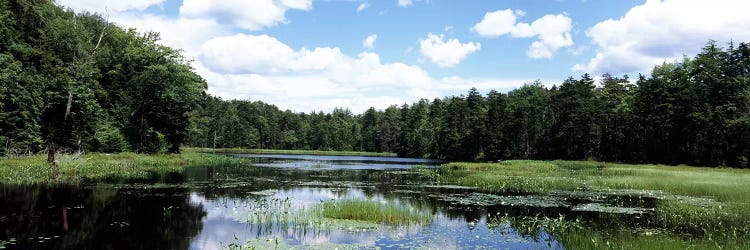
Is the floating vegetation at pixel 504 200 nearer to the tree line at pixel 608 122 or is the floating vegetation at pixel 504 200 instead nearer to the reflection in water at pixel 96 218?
the reflection in water at pixel 96 218

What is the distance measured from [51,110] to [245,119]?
133 metres

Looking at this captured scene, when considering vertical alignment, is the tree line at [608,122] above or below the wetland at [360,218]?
above

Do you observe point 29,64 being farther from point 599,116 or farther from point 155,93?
point 599,116

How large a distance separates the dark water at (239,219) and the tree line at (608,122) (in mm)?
54219

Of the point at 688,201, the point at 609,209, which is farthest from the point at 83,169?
the point at 688,201

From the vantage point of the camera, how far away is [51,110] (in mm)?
52219

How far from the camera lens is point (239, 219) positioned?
2200 cm

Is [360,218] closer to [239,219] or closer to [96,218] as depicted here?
[239,219]

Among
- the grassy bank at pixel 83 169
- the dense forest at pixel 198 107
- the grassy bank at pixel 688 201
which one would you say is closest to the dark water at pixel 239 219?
the grassy bank at pixel 688 201

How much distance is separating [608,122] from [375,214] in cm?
8880

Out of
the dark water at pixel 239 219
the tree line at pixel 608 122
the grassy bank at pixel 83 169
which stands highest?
the tree line at pixel 608 122

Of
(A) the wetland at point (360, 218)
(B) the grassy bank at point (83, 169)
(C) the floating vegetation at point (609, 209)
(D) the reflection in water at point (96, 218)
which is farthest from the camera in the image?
(B) the grassy bank at point (83, 169)

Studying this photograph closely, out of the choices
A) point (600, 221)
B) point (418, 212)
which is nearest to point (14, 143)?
point (418, 212)

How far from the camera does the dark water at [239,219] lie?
17.2 m
